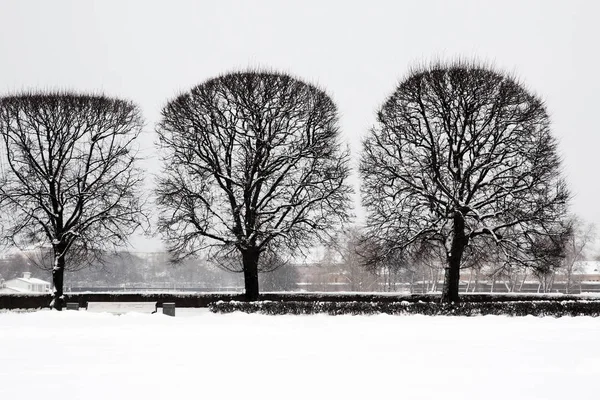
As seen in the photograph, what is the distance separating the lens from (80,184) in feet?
116

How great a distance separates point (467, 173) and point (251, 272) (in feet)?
A: 39.1

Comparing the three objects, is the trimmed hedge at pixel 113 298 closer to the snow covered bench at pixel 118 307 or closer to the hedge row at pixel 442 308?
the snow covered bench at pixel 118 307

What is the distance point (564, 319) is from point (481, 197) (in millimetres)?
7287

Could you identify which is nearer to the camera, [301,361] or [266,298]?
[301,361]

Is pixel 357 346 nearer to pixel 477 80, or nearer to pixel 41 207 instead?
pixel 477 80

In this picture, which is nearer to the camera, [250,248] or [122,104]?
[250,248]

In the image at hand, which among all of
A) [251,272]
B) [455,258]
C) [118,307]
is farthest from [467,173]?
[118,307]

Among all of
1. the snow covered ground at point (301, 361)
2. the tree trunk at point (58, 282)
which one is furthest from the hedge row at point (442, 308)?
the tree trunk at point (58, 282)

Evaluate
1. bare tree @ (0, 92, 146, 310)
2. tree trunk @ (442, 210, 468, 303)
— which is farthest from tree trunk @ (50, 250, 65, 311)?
tree trunk @ (442, 210, 468, 303)

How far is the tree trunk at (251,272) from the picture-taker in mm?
32375

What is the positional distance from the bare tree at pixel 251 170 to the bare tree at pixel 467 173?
302 centimetres

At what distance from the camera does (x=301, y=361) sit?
1356 cm

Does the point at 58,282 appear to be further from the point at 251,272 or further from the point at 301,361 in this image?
the point at 301,361

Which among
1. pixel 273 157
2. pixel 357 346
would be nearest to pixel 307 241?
pixel 273 157
